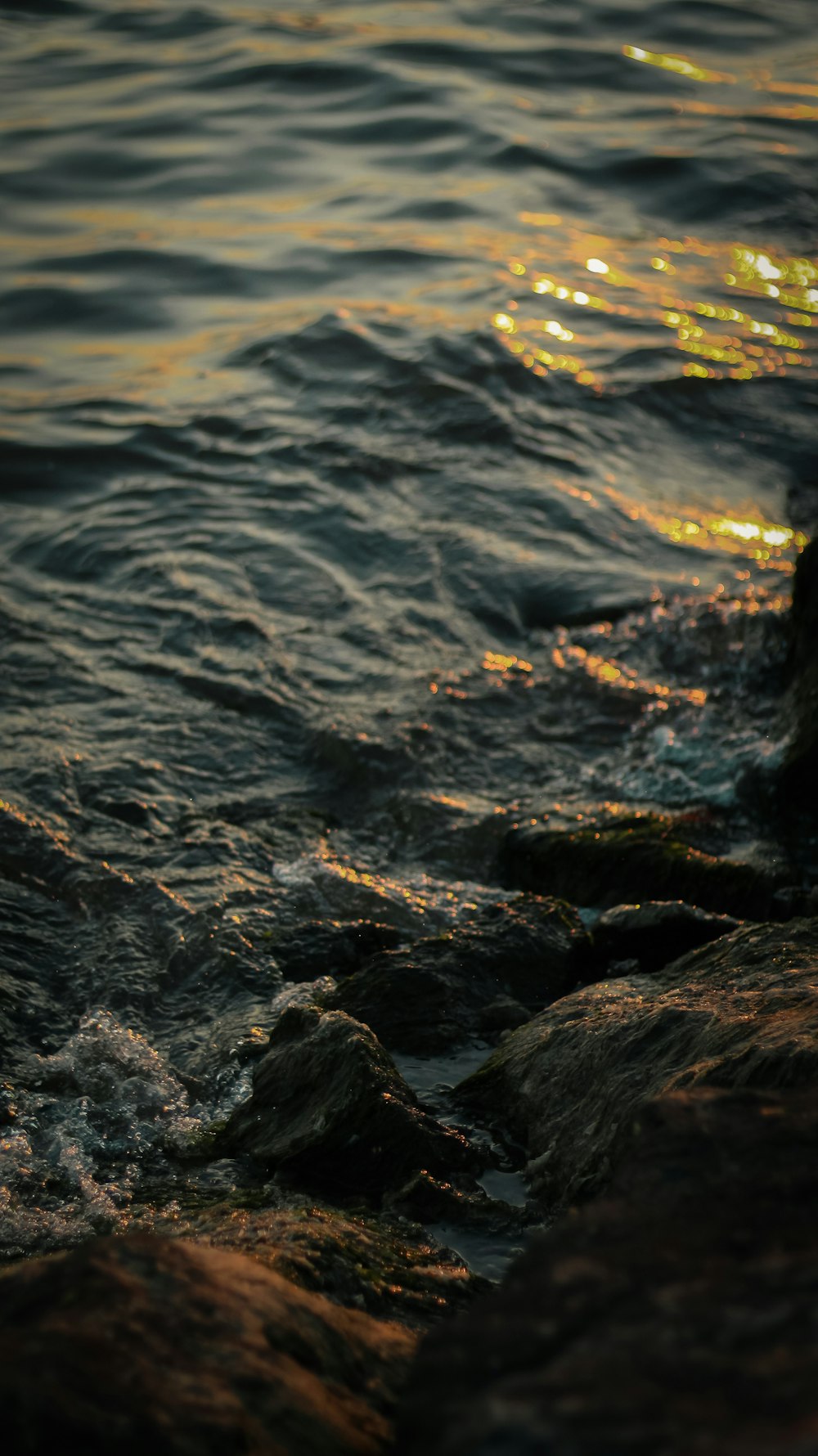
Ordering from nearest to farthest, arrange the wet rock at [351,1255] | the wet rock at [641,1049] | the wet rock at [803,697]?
the wet rock at [351,1255] < the wet rock at [641,1049] < the wet rock at [803,697]

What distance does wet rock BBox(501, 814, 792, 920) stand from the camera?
4.50m

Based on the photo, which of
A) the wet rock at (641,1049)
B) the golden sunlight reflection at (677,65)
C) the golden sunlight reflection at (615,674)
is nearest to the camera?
the wet rock at (641,1049)

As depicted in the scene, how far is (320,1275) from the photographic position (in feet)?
7.65

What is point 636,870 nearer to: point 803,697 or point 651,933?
point 651,933

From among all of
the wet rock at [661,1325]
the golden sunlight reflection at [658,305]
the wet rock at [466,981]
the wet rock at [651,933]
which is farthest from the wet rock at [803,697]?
the golden sunlight reflection at [658,305]

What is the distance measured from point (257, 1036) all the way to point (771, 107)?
12909 mm

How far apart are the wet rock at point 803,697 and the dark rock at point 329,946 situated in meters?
1.58

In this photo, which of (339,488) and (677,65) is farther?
(677,65)

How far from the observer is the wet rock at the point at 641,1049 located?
8.35 ft

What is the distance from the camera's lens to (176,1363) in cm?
157

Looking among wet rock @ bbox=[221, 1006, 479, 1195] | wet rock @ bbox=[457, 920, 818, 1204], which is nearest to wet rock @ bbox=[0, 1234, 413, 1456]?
wet rock @ bbox=[457, 920, 818, 1204]

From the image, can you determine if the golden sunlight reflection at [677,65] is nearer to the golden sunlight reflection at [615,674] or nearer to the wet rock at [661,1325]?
the golden sunlight reflection at [615,674]

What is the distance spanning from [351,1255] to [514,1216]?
2.05 ft

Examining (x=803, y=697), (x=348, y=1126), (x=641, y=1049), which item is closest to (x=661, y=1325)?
(x=641, y=1049)
